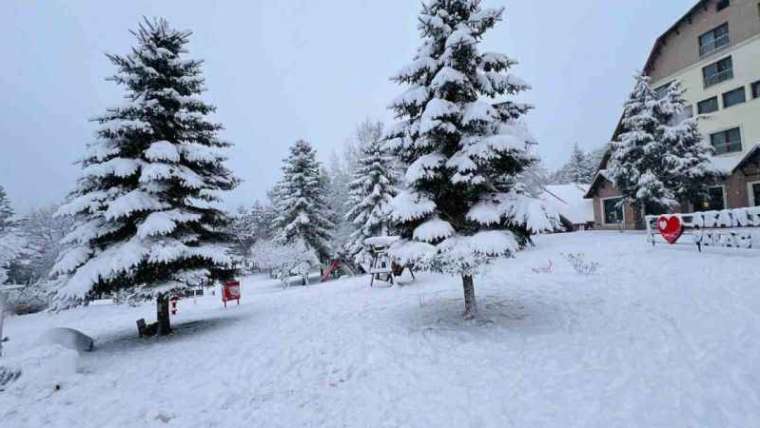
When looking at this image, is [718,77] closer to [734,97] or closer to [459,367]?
[734,97]

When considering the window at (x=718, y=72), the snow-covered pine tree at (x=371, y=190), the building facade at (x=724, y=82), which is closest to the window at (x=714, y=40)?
the building facade at (x=724, y=82)

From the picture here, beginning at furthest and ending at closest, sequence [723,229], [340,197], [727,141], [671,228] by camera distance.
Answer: [340,197] < [727,141] < [671,228] < [723,229]

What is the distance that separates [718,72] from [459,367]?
31.1 m

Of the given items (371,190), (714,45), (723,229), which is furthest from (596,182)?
(371,190)

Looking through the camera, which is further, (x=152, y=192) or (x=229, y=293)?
(x=229, y=293)

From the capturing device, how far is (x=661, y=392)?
198 inches

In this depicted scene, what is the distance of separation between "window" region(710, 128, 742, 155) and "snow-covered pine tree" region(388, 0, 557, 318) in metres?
24.8

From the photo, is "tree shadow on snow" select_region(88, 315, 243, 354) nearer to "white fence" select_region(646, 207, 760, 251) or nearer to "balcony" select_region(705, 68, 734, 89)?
"white fence" select_region(646, 207, 760, 251)

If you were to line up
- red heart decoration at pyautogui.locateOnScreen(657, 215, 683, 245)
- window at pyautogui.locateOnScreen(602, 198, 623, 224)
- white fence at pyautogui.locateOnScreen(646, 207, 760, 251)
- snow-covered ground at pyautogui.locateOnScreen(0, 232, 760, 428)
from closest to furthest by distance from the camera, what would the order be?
snow-covered ground at pyautogui.locateOnScreen(0, 232, 760, 428) → white fence at pyautogui.locateOnScreen(646, 207, 760, 251) → red heart decoration at pyautogui.locateOnScreen(657, 215, 683, 245) → window at pyautogui.locateOnScreen(602, 198, 623, 224)

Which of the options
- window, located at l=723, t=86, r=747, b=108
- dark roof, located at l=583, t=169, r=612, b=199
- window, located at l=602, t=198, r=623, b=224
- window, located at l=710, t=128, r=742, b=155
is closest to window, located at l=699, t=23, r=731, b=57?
window, located at l=723, t=86, r=747, b=108

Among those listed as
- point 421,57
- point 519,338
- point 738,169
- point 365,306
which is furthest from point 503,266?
point 738,169

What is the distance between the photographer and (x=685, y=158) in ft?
66.0

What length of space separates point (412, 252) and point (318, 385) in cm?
351

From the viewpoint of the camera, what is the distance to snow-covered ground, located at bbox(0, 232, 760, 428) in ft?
16.5
